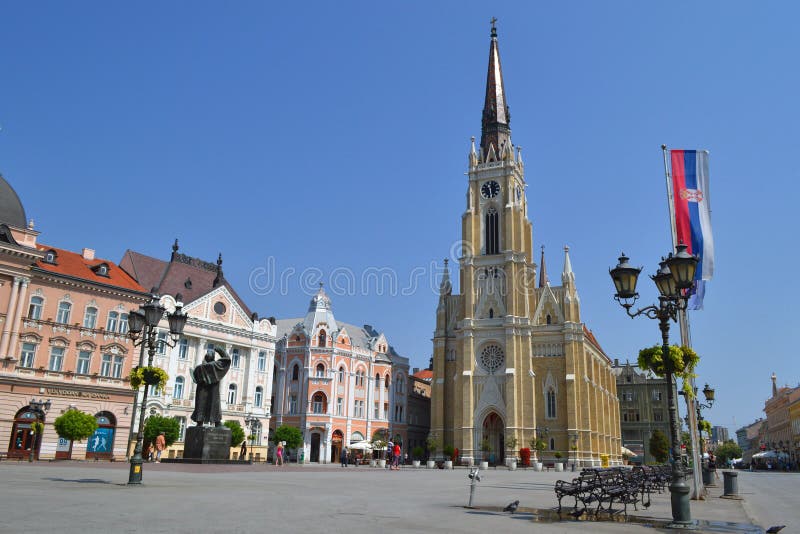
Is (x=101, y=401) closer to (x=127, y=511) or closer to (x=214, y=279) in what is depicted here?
(x=214, y=279)

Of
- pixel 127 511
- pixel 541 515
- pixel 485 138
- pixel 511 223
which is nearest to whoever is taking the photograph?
pixel 127 511

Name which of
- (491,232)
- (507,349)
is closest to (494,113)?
(491,232)

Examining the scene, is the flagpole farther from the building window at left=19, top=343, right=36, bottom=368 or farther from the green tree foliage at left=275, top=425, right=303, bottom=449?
the green tree foliage at left=275, top=425, right=303, bottom=449

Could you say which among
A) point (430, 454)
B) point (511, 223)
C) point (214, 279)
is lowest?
point (430, 454)

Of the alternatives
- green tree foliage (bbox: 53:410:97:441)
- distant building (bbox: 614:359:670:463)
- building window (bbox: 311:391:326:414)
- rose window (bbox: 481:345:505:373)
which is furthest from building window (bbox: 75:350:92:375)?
distant building (bbox: 614:359:670:463)

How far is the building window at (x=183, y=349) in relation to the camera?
51.4m

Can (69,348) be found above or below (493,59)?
below

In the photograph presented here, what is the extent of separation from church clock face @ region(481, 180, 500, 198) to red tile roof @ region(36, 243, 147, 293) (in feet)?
143

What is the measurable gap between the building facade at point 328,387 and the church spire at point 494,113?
2865 centimetres

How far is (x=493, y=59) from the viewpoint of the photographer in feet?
269

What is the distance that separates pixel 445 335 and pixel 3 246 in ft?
156

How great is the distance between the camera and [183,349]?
51.7 m

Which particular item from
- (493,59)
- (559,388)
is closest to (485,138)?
A: (493,59)

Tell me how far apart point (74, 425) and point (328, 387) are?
34601mm
